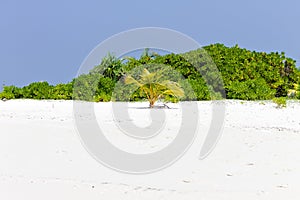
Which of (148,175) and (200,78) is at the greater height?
(200,78)

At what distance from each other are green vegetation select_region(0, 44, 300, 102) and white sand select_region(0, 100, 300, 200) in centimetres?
718

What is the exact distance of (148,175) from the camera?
456 centimetres

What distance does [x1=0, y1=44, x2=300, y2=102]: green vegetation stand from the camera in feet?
55.7

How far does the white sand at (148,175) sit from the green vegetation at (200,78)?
7.18 meters

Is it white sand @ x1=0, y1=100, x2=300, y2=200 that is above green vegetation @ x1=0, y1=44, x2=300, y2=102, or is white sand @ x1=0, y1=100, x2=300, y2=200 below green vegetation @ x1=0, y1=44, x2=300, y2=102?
below

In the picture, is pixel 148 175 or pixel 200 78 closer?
pixel 148 175

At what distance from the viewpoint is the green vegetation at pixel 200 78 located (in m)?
17.0

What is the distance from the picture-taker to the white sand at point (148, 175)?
371 centimetres

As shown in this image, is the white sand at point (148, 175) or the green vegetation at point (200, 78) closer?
the white sand at point (148, 175)

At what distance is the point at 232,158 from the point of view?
17.7ft

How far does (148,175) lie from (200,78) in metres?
16.2

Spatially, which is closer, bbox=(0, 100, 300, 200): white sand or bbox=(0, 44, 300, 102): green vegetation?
bbox=(0, 100, 300, 200): white sand

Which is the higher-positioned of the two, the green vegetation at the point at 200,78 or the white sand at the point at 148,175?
the green vegetation at the point at 200,78

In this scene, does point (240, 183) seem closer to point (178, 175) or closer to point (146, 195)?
point (178, 175)
